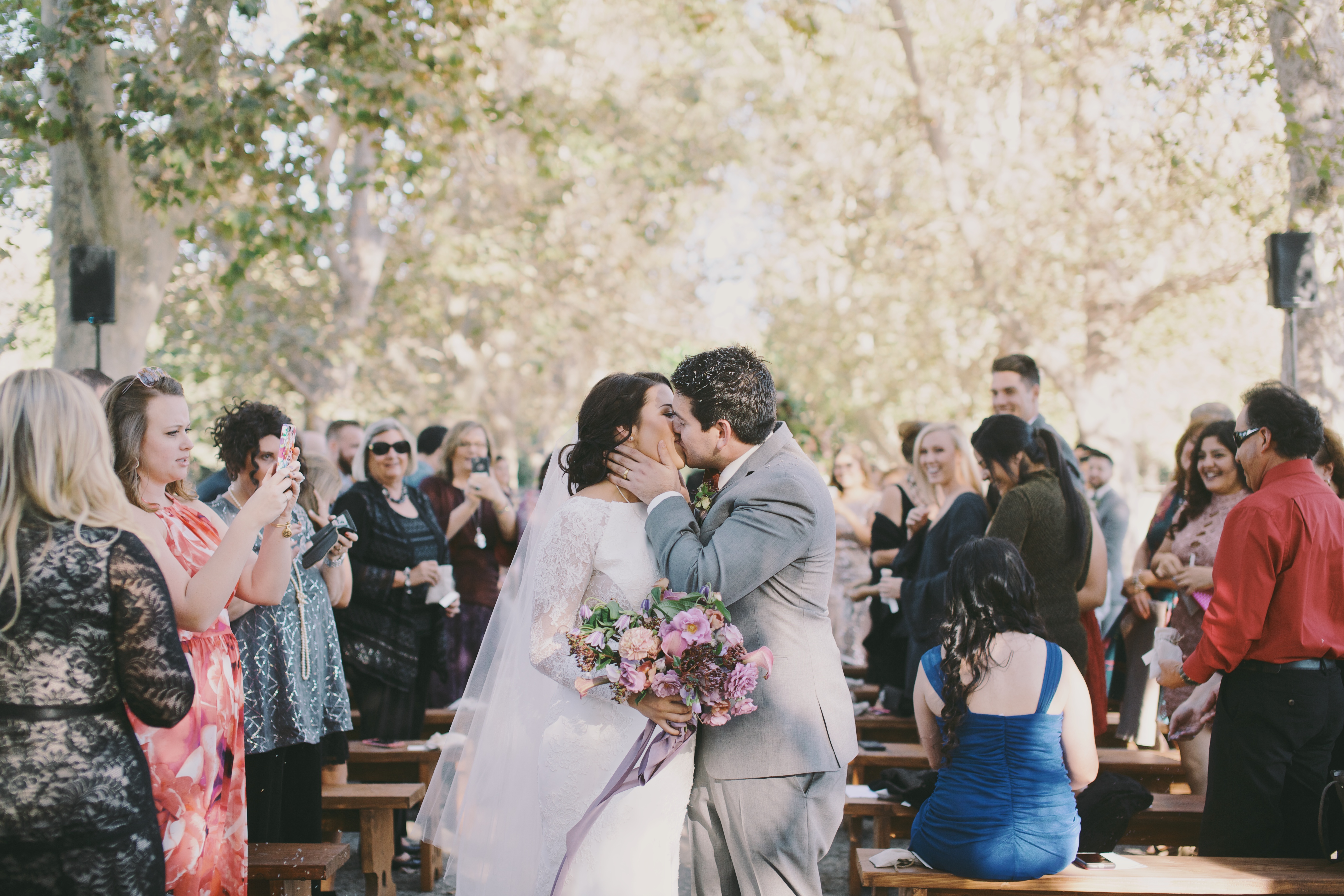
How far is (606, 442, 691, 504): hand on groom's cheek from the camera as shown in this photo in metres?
3.20

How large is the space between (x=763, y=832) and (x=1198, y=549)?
3.43 m

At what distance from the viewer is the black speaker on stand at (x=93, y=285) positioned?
23.6 ft

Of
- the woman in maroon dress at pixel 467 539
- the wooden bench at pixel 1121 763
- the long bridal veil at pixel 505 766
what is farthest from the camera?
the woman in maroon dress at pixel 467 539

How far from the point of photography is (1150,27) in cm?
1031

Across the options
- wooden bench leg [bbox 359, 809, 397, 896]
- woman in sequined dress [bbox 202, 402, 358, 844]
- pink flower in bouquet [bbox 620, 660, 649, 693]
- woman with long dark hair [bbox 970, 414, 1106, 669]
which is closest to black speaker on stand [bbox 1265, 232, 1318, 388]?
woman with long dark hair [bbox 970, 414, 1106, 669]

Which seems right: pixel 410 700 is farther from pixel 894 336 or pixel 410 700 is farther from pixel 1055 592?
pixel 894 336

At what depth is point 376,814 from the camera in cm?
497

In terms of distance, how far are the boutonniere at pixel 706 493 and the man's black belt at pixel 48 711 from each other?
5.52 feet

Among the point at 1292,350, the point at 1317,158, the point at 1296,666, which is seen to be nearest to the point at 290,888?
the point at 1296,666

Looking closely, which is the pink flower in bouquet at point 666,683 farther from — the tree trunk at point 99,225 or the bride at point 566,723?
the tree trunk at point 99,225

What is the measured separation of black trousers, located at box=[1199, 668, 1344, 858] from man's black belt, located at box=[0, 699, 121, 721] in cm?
386

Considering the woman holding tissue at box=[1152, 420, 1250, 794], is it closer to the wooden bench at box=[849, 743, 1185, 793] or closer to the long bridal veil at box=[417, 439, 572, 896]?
the wooden bench at box=[849, 743, 1185, 793]

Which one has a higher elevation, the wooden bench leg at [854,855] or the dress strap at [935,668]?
the dress strap at [935,668]

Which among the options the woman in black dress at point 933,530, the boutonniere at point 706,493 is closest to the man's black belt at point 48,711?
the boutonniere at point 706,493
